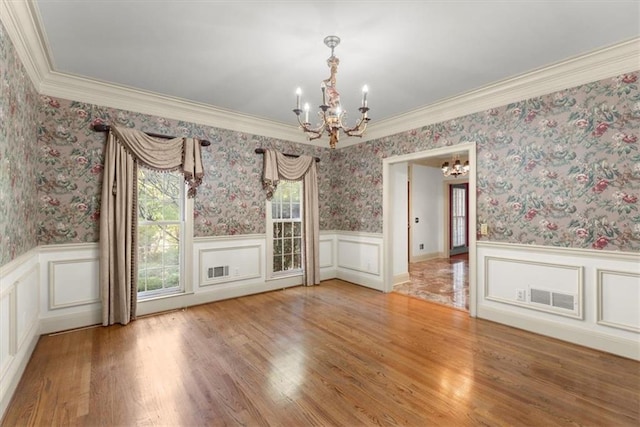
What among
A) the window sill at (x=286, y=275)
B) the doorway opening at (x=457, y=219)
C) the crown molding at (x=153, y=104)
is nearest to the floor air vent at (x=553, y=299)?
the window sill at (x=286, y=275)

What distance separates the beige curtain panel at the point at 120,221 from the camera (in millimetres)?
3482

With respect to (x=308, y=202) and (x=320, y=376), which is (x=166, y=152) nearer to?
(x=308, y=202)

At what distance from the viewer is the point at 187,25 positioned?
2404mm

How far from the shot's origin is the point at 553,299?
10.4 feet

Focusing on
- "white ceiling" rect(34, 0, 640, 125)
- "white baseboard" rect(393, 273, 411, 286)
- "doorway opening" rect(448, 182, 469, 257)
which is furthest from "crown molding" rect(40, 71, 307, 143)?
"doorway opening" rect(448, 182, 469, 257)

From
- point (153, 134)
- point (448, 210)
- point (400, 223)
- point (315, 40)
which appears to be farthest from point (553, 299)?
point (448, 210)

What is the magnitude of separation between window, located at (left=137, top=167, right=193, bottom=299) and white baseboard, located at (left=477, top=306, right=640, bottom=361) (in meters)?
4.08

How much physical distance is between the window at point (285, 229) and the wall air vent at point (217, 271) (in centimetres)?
75

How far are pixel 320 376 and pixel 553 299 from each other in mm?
2609

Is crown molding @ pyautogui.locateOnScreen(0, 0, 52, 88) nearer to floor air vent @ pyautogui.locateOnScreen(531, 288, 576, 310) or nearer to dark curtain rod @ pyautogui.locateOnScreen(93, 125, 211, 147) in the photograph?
dark curtain rod @ pyautogui.locateOnScreen(93, 125, 211, 147)

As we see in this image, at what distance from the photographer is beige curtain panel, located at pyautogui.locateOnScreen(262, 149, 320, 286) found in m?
5.07

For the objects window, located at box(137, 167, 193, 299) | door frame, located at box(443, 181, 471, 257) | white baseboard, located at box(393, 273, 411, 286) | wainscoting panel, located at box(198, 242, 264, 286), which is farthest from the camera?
door frame, located at box(443, 181, 471, 257)

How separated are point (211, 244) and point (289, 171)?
1.73 meters

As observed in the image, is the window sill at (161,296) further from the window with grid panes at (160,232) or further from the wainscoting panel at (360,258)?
the wainscoting panel at (360,258)
